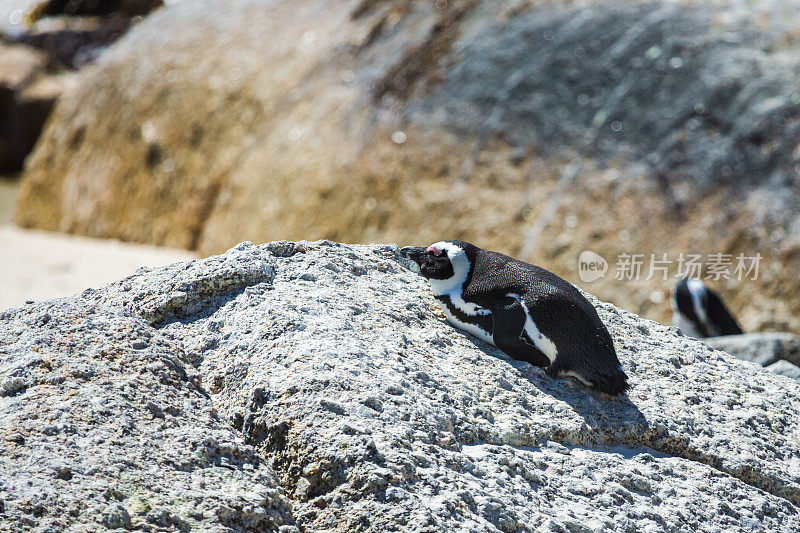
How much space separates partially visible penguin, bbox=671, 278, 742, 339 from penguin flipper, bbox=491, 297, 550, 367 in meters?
3.26

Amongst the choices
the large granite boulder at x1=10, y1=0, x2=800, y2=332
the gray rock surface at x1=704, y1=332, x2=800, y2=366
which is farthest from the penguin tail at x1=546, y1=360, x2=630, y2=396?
the large granite boulder at x1=10, y1=0, x2=800, y2=332

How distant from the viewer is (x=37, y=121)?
1384 centimetres

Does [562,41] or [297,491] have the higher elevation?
[562,41]

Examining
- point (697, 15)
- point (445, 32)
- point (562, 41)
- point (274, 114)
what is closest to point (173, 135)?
point (274, 114)

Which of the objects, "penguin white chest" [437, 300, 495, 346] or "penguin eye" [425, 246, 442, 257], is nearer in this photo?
"penguin white chest" [437, 300, 495, 346]

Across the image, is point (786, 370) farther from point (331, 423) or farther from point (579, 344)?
point (331, 423)

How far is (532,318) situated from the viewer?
261 centimetres

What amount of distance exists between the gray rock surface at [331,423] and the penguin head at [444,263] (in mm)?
93

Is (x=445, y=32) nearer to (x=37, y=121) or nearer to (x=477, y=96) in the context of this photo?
(x=477, y=96)

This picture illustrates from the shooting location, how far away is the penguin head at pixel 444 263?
2.78 m

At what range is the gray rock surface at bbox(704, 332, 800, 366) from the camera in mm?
4164

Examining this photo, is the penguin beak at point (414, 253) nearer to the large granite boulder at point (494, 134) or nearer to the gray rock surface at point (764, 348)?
the gray rock surface at point (764, 348)

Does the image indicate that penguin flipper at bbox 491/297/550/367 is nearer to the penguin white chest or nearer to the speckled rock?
the penguin white chest

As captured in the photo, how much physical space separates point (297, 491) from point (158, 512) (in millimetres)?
321
